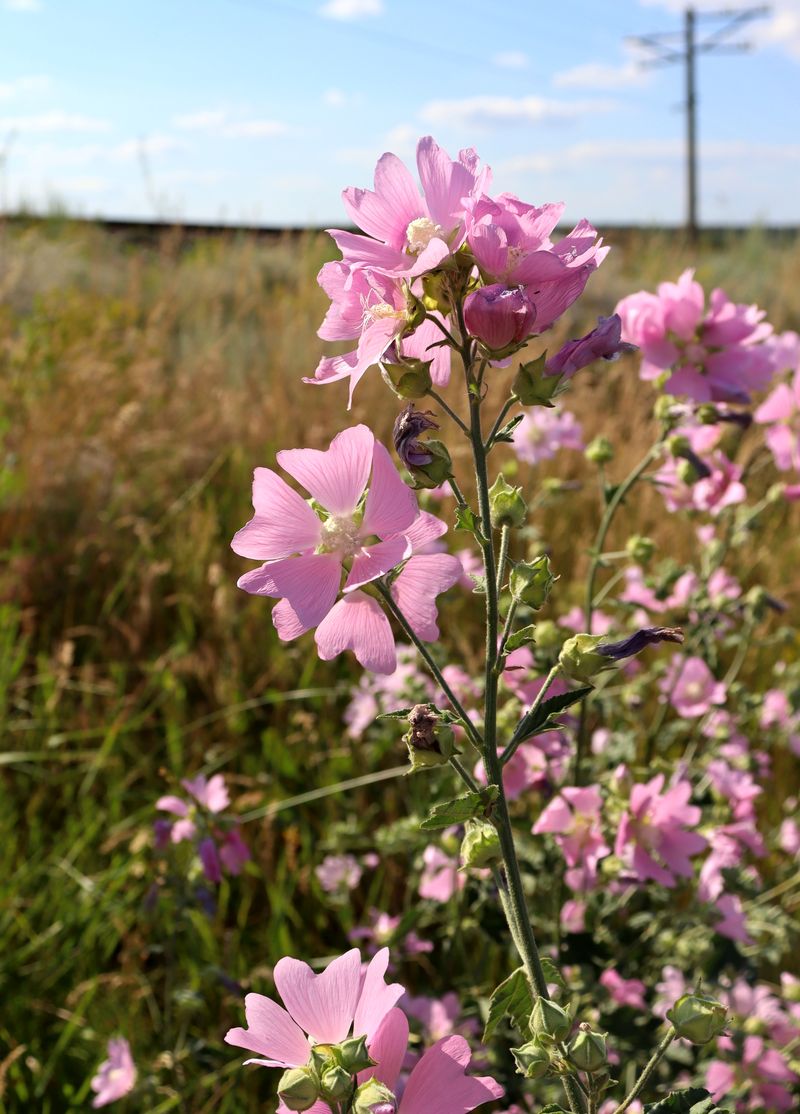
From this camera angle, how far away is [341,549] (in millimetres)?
900

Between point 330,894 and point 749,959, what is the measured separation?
0.79 metres

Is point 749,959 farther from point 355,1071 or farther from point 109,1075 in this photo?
point 355,1071

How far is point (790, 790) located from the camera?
2627 mm

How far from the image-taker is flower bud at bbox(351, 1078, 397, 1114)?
71 centimetres

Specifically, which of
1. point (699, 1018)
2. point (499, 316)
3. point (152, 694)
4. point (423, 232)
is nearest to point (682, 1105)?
point (699, 1018)

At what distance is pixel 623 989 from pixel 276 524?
1160 mm

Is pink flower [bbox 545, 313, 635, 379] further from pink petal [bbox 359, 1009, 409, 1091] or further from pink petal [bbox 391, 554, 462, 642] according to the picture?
pink petal [bbox 359, 1009, 409, 1091]

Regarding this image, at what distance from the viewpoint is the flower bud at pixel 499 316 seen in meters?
0.82

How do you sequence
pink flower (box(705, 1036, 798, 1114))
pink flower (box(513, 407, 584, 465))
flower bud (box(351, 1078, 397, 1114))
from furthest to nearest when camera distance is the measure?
pink flower (box(513, 407, 584, 465))
pink flower (box(705, 1036, 798, 1114))
flower bud (box(351, 1078, 397, 1114))

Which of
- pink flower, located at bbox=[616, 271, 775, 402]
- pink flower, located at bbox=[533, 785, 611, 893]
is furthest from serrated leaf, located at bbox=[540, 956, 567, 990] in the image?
pink flower, located at bbox=[616, 271, 775, 402]

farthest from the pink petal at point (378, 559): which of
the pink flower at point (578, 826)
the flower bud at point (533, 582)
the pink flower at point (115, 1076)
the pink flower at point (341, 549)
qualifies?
the pink flower at point (115, 1076)

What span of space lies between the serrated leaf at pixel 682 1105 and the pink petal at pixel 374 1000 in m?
0.25

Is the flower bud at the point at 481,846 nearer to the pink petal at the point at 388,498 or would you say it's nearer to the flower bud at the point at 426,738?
the flower bud at the point at 426,738

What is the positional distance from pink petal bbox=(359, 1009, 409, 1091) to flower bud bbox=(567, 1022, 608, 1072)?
0.45 ft
